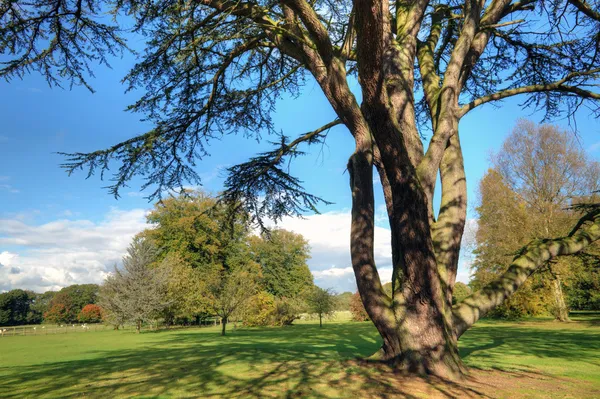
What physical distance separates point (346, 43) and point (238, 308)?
21.1 m

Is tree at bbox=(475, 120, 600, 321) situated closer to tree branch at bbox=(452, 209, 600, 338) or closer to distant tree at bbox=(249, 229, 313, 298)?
tree branch at bbox=(452, 209, 600, 338)

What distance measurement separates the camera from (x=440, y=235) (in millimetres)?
6430

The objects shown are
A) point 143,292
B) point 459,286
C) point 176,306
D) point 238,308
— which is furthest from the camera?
point 459,286

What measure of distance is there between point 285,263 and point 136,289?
72.2 ft

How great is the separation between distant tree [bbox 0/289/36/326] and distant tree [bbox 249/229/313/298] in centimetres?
4507

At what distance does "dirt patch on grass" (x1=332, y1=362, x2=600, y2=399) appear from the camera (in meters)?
4.62

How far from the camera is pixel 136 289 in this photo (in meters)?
30.1

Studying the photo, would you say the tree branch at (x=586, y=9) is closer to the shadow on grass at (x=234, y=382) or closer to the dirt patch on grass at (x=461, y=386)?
the dirt patch on grass at (x=461, y=386)

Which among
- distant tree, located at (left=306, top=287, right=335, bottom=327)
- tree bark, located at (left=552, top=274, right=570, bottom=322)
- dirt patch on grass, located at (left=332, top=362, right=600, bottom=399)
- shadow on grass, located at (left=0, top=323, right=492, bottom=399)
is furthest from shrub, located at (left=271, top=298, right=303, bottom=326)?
dirt patch on grass, located at (left=332, top=362, right=600, bottom=399)

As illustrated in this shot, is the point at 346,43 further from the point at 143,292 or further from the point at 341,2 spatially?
the point at 143,292

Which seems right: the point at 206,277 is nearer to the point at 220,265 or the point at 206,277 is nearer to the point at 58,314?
the point at 220,265

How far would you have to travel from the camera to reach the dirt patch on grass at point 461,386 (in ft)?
15.1

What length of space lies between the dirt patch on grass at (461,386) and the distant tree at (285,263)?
40429 millimetres

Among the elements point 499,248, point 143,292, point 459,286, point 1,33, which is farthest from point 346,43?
point 459,286
